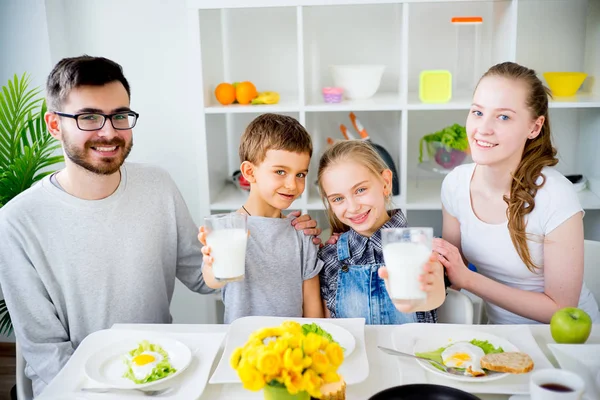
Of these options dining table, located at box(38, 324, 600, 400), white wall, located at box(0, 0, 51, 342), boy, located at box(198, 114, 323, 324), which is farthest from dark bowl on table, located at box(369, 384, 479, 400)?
white wall, located at box(0, 0, 51, 342)

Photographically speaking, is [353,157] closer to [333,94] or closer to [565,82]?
[333,94]

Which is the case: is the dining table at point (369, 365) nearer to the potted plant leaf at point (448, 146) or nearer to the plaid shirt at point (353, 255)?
the plaid shirt at point (353, 255)

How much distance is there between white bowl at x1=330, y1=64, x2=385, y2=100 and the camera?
8.98ft

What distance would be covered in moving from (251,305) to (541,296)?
0.87 meters

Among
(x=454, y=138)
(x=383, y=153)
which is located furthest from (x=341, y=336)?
(x=454, y=138)

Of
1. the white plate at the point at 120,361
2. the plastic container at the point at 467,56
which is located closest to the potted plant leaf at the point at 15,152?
the white plate at the point at 120,361

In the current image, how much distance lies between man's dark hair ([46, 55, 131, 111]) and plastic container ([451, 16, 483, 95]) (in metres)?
1.78

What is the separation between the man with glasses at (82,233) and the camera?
5.69 ft

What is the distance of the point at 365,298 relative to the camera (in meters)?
1.75

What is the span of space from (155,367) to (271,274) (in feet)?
1.82

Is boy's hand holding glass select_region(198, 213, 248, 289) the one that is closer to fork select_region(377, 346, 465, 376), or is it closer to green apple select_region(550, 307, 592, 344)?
fork select_region(377, 346, 465, 376)

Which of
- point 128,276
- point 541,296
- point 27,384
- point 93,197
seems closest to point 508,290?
point 541,296

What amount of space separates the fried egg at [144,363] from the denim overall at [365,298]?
0.61 meters

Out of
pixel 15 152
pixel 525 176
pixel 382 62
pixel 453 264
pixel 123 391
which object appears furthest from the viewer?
pixel 382 62
